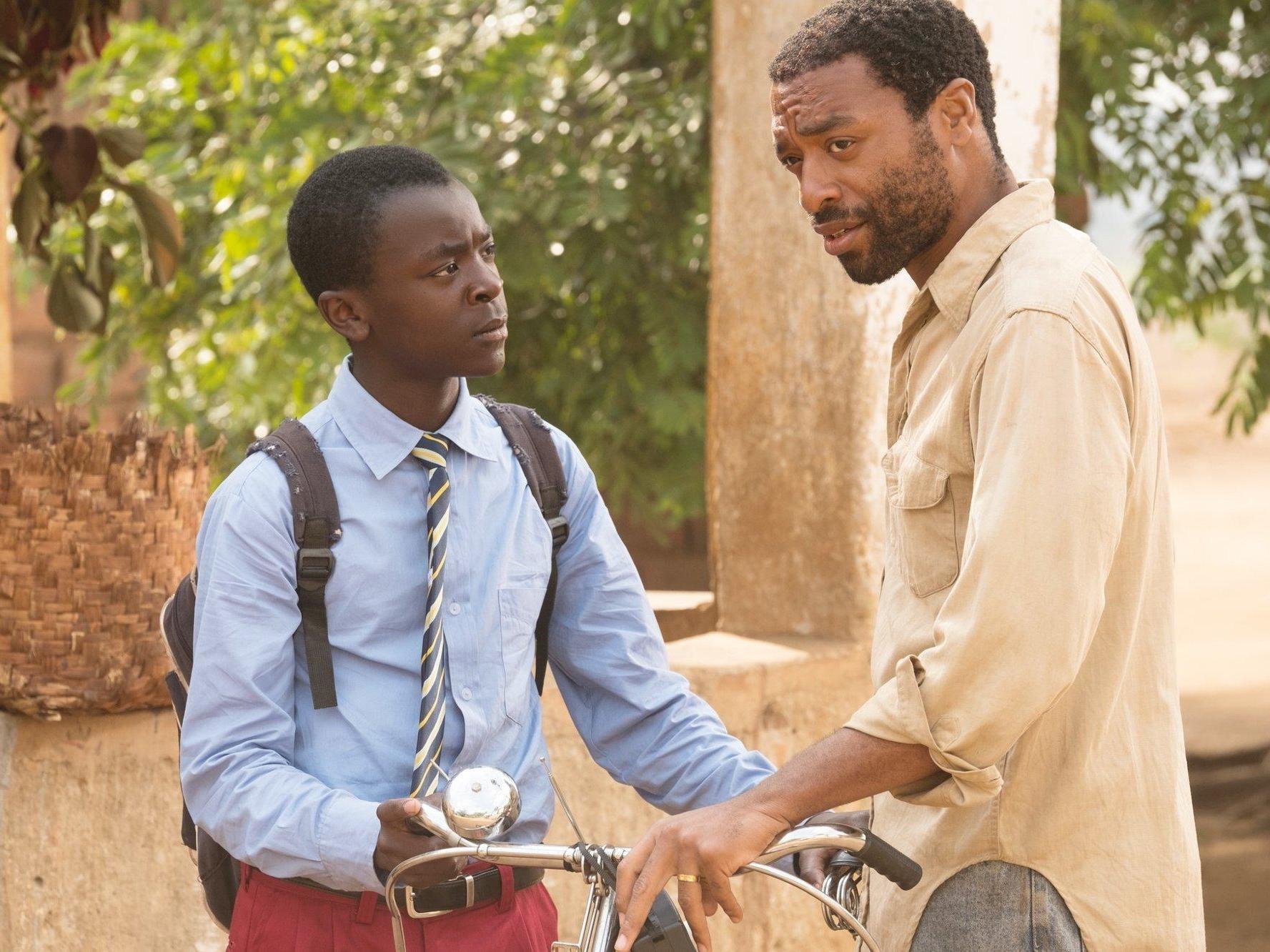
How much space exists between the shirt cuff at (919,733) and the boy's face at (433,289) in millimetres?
691

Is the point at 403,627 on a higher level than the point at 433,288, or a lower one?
lower

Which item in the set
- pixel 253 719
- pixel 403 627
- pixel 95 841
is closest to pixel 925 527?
pixel 403 627

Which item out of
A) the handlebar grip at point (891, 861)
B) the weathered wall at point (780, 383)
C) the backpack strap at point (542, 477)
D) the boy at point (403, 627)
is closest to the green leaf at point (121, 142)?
the weathered wall at point (780, 383)

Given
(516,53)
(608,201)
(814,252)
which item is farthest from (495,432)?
(516,53)

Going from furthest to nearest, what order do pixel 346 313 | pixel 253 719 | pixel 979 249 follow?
pixel 346 313, pixel 253 719, pixel 979 249

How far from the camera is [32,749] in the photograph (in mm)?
3068

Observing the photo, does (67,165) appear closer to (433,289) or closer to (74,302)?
(74,302)

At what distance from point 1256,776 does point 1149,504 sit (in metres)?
6.92

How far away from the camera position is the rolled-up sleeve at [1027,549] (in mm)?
1457

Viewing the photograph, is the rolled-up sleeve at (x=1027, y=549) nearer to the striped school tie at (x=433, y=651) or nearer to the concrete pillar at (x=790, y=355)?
the striped school tie at (x=433, y=651)

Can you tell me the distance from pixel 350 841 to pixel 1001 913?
709mm

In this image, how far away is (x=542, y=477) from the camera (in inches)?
81.3

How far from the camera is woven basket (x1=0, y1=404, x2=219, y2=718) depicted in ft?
9.87

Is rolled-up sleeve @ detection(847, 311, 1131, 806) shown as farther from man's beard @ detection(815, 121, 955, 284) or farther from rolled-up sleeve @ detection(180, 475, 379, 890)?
rolled-up sleeve @ detection(180, 475, 379, 890)
